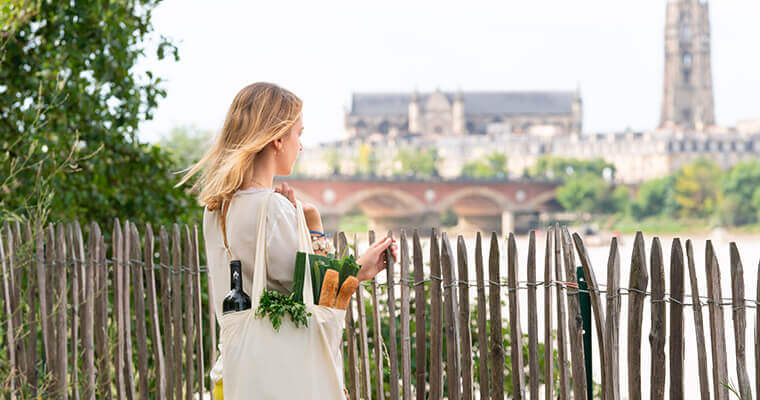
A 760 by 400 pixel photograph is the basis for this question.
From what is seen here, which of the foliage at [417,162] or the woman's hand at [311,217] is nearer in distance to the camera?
the woman's hand at [311,217]

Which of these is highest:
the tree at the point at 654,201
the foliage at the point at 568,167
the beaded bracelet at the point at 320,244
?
the foliage at the point at 568,167

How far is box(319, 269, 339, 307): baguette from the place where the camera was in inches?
71.8

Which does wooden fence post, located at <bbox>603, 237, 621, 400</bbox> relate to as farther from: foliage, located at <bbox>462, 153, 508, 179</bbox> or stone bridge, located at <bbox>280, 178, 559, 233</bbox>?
foliage, located at <bbox>462, 153, 508, 179</bbox>

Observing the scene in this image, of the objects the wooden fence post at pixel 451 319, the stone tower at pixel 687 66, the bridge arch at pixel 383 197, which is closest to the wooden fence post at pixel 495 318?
the wooden fence post at pixel 451 319

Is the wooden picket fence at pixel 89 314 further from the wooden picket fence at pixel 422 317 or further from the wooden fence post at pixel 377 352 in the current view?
the wooden fence post at pixel 377 352

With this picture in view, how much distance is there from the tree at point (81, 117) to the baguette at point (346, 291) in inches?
86.3

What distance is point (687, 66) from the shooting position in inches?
3708

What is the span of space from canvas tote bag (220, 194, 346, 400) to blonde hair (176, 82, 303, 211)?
102 millimetres

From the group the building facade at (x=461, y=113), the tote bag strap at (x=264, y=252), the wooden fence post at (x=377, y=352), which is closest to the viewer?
the tote bag strap at (x=264, y=252)

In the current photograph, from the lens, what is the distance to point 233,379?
5.97ft

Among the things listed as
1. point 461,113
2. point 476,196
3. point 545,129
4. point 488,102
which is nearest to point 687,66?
point 545,129

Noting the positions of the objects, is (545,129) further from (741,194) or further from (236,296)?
(236,296)

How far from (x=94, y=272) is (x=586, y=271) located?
2.07 meters

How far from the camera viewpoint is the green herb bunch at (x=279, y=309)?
1773 mm
